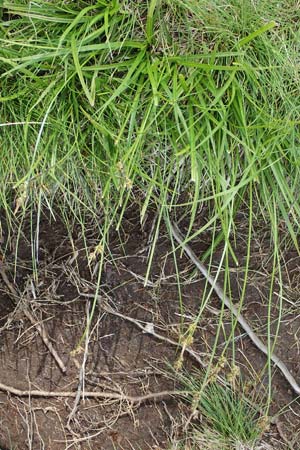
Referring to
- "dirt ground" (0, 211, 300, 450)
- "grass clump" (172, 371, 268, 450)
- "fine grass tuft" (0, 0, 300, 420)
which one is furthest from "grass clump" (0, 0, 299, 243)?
"grass clump" (172, 371, 268, 450)

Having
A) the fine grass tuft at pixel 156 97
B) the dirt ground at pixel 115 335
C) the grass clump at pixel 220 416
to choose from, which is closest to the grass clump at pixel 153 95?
the fine grass tuft at pixel 156 97

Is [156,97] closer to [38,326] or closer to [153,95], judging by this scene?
[153,95]

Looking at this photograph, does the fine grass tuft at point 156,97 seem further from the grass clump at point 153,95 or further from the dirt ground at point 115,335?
the dirt ground at point 115,335

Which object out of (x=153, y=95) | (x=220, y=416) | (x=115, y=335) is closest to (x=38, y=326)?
(x=115, y=335)

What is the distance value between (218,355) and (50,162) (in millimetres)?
639

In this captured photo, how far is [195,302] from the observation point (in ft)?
5.15

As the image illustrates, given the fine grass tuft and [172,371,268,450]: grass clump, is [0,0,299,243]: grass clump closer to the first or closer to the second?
the fine grass tuft

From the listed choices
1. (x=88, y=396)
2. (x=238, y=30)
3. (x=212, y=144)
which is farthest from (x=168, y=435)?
(x=238, y=30)

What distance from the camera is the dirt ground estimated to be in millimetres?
→ 1554

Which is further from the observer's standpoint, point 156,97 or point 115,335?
point 115,335

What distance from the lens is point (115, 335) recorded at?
158 cm

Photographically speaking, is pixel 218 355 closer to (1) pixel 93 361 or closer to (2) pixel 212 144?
(1) pixel 93 361

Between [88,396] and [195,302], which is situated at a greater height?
[195,302]

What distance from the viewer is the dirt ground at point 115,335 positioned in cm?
155
